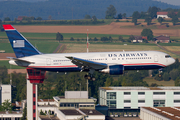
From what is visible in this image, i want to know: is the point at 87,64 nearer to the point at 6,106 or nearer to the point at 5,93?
the point at 6,106

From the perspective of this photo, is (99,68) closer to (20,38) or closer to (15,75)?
(20,38)

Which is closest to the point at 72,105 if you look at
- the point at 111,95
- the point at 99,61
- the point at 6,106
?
the point at 111,95

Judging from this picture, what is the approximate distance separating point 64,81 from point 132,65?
116789mm

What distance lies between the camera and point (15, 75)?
620ft

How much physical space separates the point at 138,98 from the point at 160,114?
1792 inches

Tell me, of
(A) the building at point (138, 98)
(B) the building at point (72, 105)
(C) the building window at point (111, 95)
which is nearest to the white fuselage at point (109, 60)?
(B) the building at point (72, 105)

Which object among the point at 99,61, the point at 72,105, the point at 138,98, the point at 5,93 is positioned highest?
the point at 99,61

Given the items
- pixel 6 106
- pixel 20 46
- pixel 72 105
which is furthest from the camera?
pixel 6 106

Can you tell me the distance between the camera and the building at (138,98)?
136625mm

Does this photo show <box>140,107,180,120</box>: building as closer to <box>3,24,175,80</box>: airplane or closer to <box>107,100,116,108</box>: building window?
<box>3,24,175,80</box>: airplane

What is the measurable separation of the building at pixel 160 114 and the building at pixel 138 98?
3186 cm

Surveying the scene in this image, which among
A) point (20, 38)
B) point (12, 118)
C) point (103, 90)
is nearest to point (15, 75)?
point (12, 118)

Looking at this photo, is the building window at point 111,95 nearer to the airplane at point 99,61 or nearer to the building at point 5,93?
the building at point 5,93

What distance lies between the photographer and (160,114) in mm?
92250
